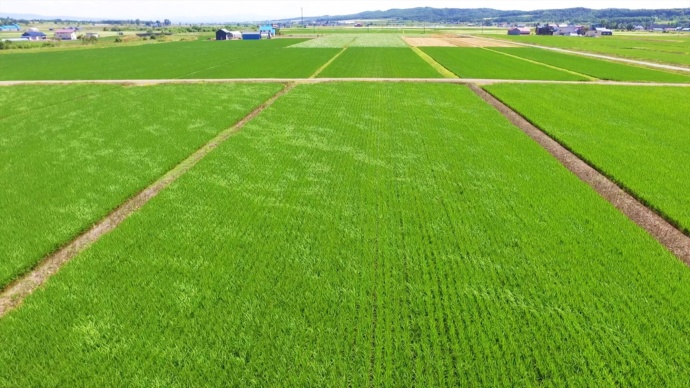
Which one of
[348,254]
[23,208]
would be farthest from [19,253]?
[348,254]

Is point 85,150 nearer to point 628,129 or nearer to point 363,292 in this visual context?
point 363,292

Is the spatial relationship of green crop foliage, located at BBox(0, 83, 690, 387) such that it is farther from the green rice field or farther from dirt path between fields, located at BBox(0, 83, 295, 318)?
dirt path between fields, located at BBox(0, 83, 295, 318)

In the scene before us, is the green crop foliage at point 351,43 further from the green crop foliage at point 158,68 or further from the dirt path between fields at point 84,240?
the dirt path between fields at point 84,240

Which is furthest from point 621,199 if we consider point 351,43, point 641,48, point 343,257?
point 351,43

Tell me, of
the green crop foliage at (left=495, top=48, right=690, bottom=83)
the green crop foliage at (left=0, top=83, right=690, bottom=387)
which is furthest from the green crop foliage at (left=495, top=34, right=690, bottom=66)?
the green crop foliage at (left=0, top=83, right=690, bottom=387)

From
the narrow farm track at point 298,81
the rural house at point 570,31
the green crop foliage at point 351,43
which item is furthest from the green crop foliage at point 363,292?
the rural house at point 570,31
